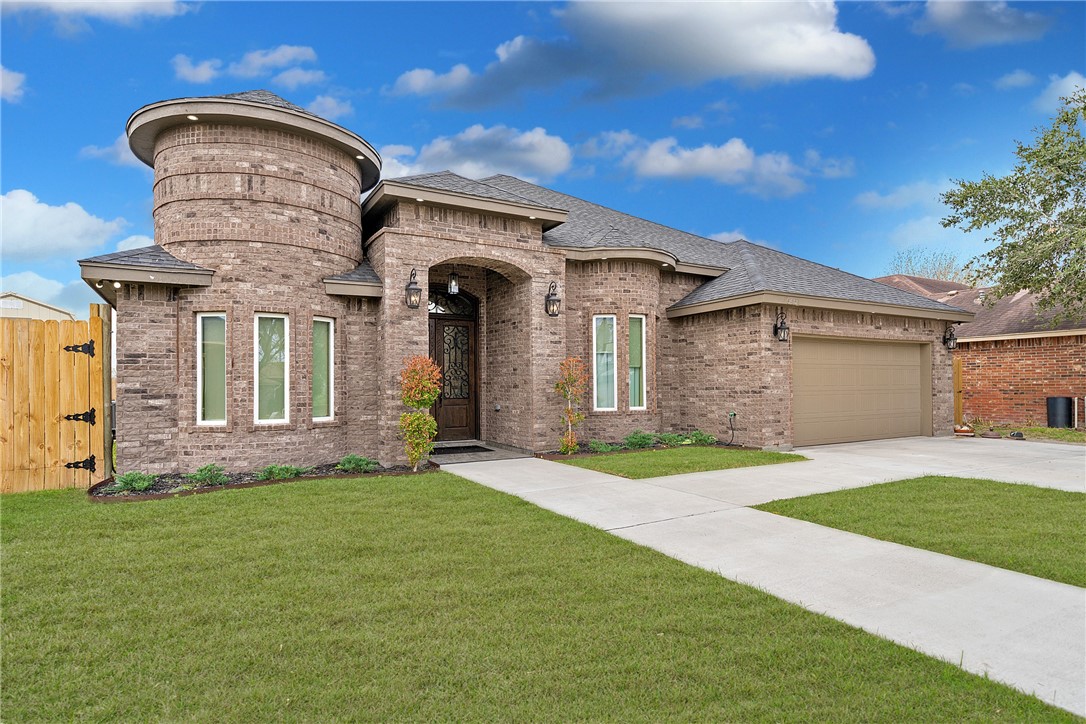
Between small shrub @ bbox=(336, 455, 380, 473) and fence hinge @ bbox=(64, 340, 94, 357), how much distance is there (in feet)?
11.9

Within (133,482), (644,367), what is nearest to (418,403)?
(133,482)

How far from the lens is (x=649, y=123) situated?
19594 mm

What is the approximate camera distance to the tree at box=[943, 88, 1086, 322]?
544 inches

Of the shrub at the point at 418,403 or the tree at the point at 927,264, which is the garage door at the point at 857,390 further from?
the tree at the point at 927,264

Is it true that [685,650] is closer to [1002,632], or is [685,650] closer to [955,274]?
[1002,632]

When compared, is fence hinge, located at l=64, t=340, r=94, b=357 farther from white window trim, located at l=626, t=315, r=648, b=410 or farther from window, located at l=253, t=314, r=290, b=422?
white window trim, located at l=626, t=315, r=648, b=410

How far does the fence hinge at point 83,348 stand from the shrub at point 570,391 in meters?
7.18

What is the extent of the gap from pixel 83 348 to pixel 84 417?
0.94m

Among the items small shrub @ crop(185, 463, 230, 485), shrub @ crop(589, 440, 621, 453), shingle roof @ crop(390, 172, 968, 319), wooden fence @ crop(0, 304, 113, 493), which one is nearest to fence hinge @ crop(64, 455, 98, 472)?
wooden fence @ crop(0, 304, 113, 493)

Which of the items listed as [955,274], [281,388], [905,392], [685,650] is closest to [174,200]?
[281,388]

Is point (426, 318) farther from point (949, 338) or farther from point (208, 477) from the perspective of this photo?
point (949, 338)

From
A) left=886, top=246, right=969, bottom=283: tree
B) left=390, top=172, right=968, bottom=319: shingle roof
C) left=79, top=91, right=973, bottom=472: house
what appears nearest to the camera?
left=79, top=91, right=973, bottom=472: house

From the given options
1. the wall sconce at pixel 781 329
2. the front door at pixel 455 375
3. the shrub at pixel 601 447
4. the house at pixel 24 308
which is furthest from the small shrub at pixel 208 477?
the house at pixel 24 308

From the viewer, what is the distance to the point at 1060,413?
14.7m
